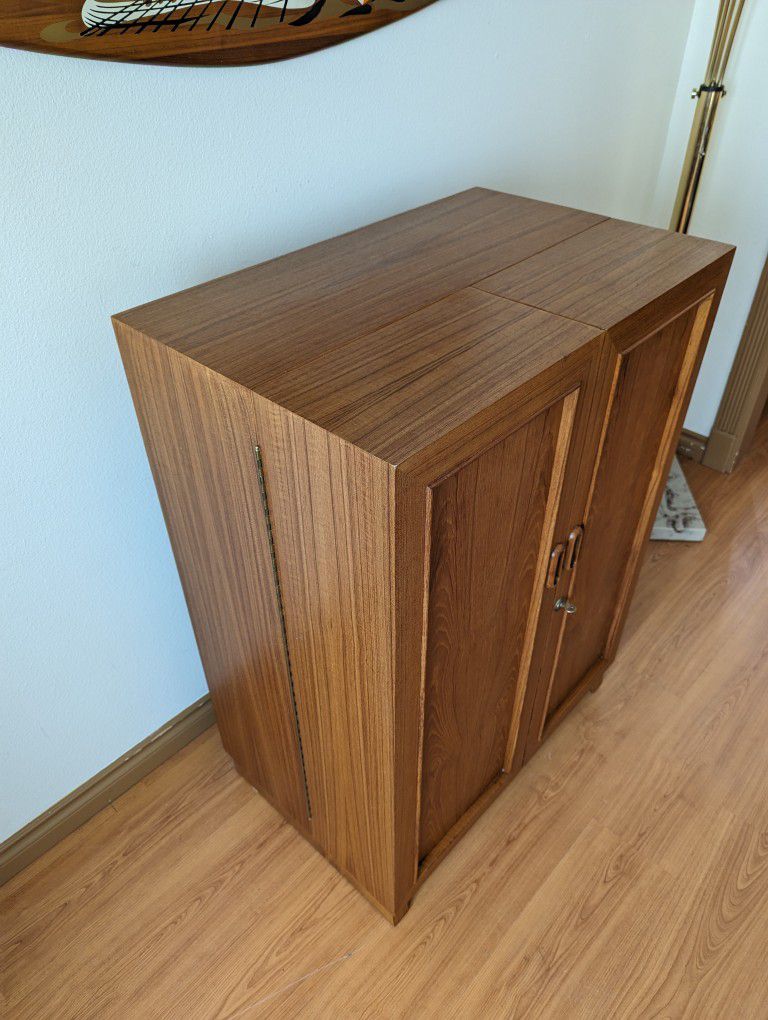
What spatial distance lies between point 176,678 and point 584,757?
2.95 ft

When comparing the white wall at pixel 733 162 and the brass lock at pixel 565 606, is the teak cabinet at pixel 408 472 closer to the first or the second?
the brass lock at pixel 565 606

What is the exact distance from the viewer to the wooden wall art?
2.73ft

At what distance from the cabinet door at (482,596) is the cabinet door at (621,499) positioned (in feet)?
0.43

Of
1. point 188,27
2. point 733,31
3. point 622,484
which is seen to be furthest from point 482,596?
point 733,31

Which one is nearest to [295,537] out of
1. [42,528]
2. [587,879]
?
[42,528]

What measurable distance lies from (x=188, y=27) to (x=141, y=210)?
0.78 feet

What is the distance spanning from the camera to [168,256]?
3.59ft

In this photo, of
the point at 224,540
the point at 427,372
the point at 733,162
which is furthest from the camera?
the point at 733,162

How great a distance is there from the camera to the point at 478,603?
1.00m

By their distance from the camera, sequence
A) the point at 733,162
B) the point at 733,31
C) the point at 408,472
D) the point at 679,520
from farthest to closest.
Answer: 1. the point at 679,520
2. the point at 733,162
3. the point at 733,31
4. the point at 408,472

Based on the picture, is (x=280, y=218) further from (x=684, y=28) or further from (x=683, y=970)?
(x=683, y=970)

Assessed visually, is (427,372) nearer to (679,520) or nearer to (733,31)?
(733,31)

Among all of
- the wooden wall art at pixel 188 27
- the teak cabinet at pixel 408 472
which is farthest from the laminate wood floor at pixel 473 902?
the wooden wall art at pixel 188 27

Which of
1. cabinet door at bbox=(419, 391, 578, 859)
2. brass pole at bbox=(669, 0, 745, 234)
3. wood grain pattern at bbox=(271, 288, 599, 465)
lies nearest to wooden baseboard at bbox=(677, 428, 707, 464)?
brass pole at bbox=(669, 0, 745, 234)
